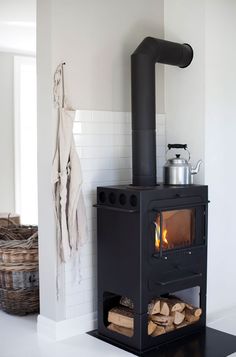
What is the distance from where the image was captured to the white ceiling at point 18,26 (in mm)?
4000

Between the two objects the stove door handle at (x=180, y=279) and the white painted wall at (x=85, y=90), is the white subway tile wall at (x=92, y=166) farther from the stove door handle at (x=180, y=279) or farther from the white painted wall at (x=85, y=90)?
the stove door handle at (x=180, y=279)

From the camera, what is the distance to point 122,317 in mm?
3072

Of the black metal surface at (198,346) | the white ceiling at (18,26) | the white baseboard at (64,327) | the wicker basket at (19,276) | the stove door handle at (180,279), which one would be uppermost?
the white ceiling at (18,26)

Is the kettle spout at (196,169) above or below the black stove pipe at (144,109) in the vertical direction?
below

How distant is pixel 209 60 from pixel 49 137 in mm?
1180

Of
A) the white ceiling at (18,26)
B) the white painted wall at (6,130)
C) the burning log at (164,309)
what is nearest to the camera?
the burning log at (164,309)

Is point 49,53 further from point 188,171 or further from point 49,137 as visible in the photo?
point 188,171

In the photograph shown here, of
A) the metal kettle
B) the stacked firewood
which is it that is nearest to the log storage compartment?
the stacked firewood

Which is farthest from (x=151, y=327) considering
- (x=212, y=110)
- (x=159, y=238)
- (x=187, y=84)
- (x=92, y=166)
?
(x=187, y=84)

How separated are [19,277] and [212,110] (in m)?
1.72

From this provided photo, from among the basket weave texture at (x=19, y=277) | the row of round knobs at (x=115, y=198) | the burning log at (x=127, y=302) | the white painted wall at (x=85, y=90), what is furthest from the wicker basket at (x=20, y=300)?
the row of round knobs at (x=115, y=198)

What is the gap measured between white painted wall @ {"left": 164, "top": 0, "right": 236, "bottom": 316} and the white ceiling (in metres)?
1.21

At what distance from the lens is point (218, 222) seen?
11.4ft

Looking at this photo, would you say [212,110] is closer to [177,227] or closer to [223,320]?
[177,227]
